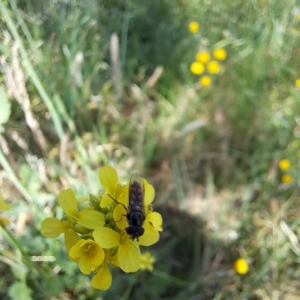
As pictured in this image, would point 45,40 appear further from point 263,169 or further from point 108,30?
point 263,169

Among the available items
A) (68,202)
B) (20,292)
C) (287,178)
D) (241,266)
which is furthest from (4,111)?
(287,178)

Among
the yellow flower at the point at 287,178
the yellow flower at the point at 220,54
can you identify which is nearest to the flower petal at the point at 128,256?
the yellow flower at the point at 287,178

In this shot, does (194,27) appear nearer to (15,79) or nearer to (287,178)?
(287,178)

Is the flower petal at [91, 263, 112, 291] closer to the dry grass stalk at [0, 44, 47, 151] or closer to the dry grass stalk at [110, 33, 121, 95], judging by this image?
the dry grass stalk at [0, 44, 47, 151]

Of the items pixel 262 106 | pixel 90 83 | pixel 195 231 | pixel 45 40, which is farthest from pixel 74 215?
pixel 262 106

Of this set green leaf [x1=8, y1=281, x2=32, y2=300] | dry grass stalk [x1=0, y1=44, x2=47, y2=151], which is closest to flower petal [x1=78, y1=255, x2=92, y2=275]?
green leaf [x1=8, y1=281, x2=32, y2=300]

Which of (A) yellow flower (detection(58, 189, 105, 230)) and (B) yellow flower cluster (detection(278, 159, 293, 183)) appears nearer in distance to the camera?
(A) yellow flower (detection(58, 189, 105, 230))

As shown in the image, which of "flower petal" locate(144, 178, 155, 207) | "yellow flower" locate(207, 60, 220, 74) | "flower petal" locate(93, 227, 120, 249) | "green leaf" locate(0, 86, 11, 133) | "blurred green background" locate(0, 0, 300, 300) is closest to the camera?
"flower petal" locate(93, 227, 120, 249)
